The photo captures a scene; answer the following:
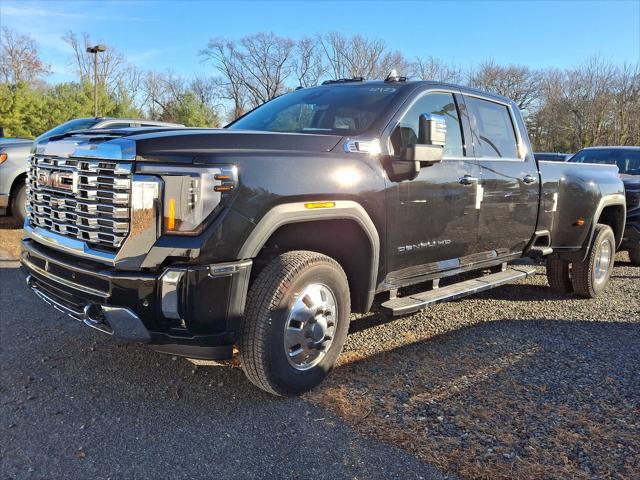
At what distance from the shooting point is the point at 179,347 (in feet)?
9.34

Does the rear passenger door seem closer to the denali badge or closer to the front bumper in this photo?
the denali badge

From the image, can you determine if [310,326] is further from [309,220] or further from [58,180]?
[58,180]

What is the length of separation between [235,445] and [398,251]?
1.74 m

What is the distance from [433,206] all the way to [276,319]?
1.60 meters

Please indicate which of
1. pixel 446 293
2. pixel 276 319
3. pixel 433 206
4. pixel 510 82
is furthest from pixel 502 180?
pixel 510 82

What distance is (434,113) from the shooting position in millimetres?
4289

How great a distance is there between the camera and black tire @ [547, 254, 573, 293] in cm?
620

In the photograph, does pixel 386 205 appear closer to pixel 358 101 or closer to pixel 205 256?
pixel 358 101

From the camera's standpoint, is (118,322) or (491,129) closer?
(118,322)

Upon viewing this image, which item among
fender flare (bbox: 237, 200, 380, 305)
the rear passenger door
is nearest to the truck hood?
fender flare (bbox: 237, 200, 380, 305)

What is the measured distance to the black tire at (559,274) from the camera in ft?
20.4

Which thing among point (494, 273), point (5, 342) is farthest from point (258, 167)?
point (494, 273)

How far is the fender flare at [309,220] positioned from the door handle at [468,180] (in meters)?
1.08

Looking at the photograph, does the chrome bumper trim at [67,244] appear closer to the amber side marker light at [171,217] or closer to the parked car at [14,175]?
the amber side marker light at [171,217]
